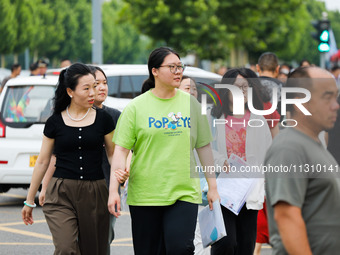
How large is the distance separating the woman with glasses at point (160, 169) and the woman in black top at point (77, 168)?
352 millimetres

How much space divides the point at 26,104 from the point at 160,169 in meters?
5.83

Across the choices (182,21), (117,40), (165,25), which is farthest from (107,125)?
(117,40)

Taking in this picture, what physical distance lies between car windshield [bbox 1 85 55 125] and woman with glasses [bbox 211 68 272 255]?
486 cm

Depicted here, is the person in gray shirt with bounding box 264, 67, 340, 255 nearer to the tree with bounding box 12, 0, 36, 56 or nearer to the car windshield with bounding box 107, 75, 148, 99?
the car windshield with bounding box 107, 75, 148, 99

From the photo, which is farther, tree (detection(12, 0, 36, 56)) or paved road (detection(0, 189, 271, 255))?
tree (detection(12, 0, 36, 56))

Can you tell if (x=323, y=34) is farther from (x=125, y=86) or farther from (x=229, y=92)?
(x=229, y=92)

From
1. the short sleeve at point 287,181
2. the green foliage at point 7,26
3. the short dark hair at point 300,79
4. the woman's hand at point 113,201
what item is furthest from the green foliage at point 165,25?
the short sleeve at point 287,181

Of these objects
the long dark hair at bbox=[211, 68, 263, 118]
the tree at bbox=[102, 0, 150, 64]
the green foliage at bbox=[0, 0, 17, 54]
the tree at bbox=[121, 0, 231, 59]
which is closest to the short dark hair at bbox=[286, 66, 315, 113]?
the long dark hair at bbox=[211, 68, 263, 118]

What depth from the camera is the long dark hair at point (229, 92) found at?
619 cm

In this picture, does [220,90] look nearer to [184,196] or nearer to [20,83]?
[184,196]

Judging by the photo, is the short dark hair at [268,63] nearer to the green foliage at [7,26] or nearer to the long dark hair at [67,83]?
the long dark hair at [67,83]

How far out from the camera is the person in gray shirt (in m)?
3.33

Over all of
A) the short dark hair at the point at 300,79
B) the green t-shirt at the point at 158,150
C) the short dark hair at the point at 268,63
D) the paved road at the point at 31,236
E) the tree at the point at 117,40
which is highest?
the short dark hair at the point at 300,79

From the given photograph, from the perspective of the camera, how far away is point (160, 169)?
205 inches
